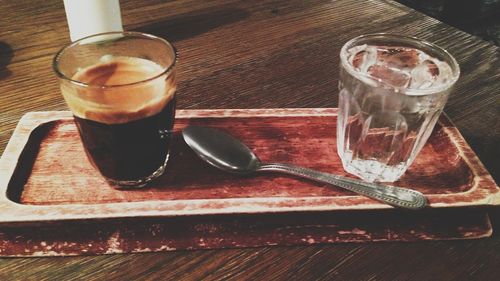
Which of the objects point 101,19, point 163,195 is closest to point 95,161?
point 163,195

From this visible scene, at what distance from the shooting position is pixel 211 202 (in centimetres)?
57

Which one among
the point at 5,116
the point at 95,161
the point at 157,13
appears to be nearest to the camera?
the point at 95,161

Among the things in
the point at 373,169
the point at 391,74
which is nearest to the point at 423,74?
the point at 391,74

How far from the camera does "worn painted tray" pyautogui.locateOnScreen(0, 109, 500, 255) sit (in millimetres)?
548

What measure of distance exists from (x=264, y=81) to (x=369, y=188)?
0.42m

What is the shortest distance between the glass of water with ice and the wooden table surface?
0.50 feet

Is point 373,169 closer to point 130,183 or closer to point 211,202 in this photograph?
point 211,202

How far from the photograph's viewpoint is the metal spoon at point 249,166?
59 cm

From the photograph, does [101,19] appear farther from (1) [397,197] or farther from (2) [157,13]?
(1) [397,197]

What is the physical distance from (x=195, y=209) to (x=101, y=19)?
606 millimetres

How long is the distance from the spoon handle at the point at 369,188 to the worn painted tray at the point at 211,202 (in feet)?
0.04

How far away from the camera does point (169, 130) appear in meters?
0.64

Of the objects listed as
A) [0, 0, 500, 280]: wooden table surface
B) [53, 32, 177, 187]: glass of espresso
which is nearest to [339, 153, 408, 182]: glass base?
[0, 0, 500, 280]: wooden table surface

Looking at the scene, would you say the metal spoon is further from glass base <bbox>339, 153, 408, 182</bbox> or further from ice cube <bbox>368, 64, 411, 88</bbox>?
ice cube <bbox>368, 64, 411, 88</bbox>
